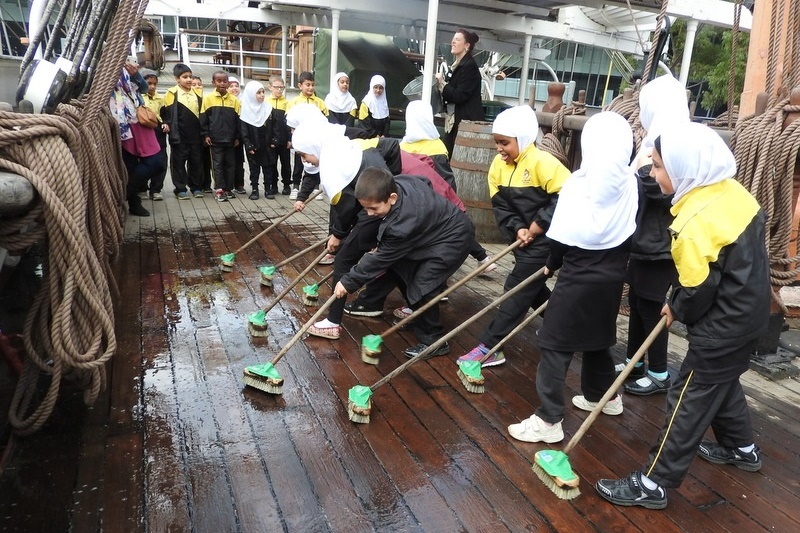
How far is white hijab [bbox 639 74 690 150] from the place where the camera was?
3186 mm

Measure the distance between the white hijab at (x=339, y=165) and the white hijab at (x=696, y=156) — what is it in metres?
1.95

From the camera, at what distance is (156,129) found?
731 cm

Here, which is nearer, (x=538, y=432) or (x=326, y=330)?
(x=538, y=432)

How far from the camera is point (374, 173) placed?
131 inches

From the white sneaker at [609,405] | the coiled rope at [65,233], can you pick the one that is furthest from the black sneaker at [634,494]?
the coiled rope at [65,233]

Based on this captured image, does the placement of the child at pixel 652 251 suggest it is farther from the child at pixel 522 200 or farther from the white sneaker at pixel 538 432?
the white sneaker at pixel 538 432

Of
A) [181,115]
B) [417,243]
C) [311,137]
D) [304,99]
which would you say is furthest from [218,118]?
[417,243]

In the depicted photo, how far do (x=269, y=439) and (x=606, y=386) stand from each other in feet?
5.29

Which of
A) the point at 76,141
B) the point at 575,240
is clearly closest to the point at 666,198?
the point at 575,240

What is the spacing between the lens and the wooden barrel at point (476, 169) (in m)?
5.85

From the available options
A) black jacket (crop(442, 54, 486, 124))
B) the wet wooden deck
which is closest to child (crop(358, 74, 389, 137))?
black jacket (crop(442, 54, 486, 124))

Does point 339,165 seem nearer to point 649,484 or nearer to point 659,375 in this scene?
point 659,375

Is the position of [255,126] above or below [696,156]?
below

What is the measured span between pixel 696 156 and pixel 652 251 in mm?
996
